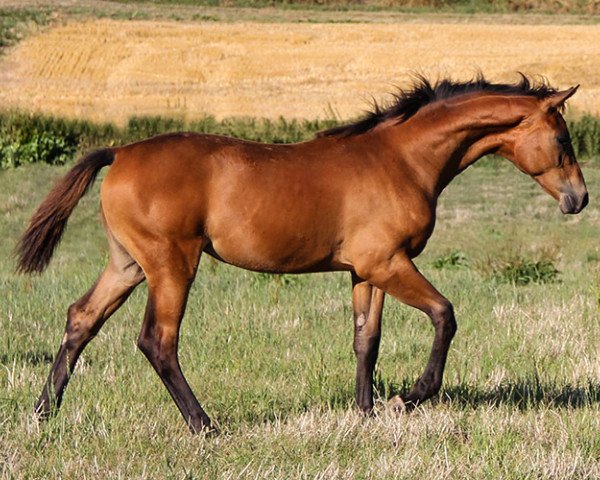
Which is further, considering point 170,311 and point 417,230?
point 417,230

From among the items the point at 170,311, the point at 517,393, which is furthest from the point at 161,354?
the point at 517,393

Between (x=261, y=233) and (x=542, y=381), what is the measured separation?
7.16 ft

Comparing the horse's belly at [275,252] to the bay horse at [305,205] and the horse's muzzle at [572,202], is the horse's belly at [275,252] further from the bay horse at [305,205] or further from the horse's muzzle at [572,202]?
the horse's muzzle at [572,202]

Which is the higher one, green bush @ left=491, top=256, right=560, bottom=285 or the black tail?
the black tail

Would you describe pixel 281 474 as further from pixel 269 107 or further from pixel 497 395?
pixel 269 107

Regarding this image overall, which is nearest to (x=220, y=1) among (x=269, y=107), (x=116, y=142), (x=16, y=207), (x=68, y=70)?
(x=68, y=70)

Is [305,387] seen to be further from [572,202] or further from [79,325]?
[572,202]

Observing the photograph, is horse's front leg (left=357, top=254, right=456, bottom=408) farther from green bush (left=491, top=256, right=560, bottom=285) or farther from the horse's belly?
green bush (left=491, top=256, right=560, bottom=285)

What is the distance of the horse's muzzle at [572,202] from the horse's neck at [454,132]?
44 centimetres

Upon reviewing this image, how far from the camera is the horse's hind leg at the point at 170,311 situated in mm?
6293

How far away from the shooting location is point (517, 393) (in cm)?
736

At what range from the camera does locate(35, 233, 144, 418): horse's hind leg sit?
6.64 metres

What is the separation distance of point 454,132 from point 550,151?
0.50 metres

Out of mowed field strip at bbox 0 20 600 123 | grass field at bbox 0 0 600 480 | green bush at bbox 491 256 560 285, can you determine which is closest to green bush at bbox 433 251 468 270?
grass field at bbox 0 0 600 480
